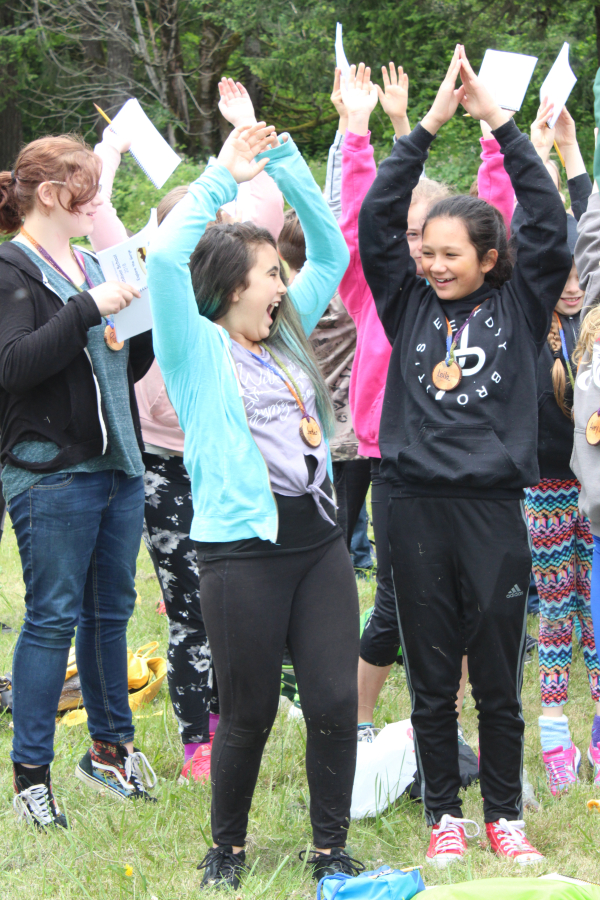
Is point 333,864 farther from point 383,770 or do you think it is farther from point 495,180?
point 495,180

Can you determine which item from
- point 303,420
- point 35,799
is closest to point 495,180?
point 303,420

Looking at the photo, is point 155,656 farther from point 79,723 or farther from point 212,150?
point 212,150

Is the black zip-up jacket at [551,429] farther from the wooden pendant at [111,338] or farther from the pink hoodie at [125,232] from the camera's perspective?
the wooden pendant at [111,338]

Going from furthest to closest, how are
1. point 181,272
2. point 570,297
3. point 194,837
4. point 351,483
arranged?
point 351,483
point 570,297
point 194,837
point 181,272

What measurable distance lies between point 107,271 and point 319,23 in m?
11.1

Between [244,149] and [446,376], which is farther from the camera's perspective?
[446,376]

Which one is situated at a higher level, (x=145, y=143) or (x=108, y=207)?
(x=145, y=143)

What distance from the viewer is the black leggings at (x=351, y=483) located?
14.0 feet

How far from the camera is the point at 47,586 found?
2.61m

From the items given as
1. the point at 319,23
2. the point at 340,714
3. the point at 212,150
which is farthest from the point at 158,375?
the point at 212,150

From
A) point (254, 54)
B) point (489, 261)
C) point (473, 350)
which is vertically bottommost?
point (473, 350)

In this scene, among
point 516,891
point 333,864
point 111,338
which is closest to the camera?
point 516,891

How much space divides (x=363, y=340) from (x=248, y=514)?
1076 millimetres

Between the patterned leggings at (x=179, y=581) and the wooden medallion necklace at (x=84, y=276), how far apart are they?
44 centimetres
